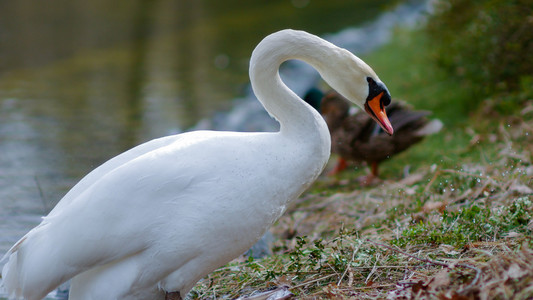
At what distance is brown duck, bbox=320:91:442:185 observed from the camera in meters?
6.01

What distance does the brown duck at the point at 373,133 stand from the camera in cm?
601

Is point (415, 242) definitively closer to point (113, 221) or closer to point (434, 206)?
point (434, 206)

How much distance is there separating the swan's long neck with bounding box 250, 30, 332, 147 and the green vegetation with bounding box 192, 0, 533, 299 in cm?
69

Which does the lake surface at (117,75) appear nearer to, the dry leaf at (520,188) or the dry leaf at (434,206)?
the dry leaf at (434,206)

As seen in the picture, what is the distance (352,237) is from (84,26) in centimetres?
1142

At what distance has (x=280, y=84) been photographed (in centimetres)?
351

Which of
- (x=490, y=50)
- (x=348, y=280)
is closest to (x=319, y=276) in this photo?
(x=348, y=280)

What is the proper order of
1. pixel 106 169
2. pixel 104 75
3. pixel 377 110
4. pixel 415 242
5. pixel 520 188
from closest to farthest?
1. pixel 106 169
2. pixel 377 110
3. pixel 415 242
4. pixel 520 188
5. pixel 104 75

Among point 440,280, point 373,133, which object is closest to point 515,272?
point 440,280

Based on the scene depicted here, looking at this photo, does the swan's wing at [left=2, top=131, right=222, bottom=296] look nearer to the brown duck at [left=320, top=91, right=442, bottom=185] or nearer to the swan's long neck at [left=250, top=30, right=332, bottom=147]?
the swan's long neck at [left=250, top=30, right=332, bottom=147]

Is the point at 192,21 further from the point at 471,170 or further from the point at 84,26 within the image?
the point at 471,170

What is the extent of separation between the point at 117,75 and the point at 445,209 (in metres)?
7.70

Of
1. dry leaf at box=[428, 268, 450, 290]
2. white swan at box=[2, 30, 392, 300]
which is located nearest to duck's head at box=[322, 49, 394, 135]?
white swan at box=[2, 30, 392, 300]

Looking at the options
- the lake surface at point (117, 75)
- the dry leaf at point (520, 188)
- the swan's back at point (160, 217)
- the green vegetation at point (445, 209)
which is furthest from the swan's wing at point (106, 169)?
the dry leaf at point (520, 188)
